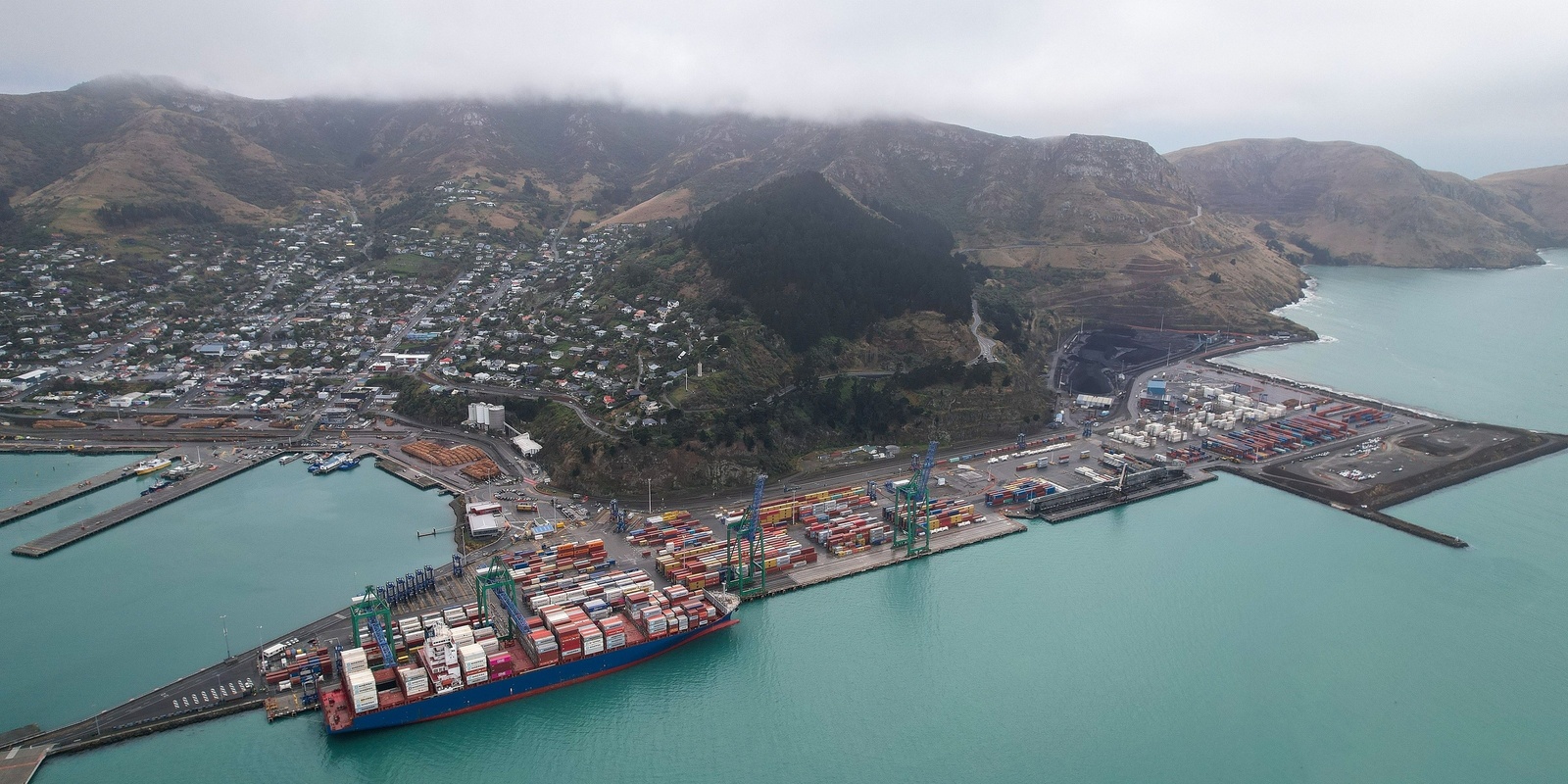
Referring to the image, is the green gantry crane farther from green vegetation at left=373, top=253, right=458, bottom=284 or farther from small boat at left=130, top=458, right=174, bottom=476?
green vegetation at left=373, top=253, right=458, bottom=284

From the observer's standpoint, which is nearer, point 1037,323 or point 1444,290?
point 1037,323

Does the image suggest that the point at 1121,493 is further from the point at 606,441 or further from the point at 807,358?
the point at 606,441

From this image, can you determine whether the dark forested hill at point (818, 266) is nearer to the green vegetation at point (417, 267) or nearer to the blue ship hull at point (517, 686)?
the green vegetation at point (417, 267)

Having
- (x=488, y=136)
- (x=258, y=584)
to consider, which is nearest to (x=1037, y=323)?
(x=258, y=584)

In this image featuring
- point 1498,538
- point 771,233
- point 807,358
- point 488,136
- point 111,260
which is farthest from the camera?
point 488,136

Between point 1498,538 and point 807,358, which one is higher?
point 807,358

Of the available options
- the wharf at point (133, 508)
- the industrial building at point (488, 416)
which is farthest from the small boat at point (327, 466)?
the industrial building at point (488, 416)

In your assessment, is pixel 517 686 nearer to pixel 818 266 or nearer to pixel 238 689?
pixel 238 689

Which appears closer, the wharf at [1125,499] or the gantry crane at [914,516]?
the gantry crane at [914,516]
